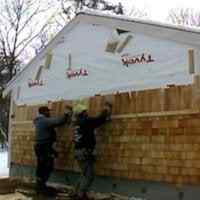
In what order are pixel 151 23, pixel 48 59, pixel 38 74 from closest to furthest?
pixel 151 23 → pixel 48 59 → pixel 38 74

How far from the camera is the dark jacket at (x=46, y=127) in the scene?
457 inches

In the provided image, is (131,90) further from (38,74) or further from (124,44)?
(38,74)

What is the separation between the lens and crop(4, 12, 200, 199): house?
354 inches

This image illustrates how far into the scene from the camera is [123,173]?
10258mm

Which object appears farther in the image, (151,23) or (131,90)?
(131,90)

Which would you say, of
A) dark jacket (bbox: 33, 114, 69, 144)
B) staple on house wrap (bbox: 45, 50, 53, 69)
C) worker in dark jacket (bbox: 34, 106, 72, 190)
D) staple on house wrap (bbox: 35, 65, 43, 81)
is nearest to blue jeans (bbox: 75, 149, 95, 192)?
dark jacket (bbox: 33, 114, 69, 144)

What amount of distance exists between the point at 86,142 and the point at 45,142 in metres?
1.71

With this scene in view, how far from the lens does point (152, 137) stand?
960 centimetres

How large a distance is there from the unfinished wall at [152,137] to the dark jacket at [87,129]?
31cm

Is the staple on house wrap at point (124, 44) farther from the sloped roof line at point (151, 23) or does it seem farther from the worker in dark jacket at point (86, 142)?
the worker in dark jacket at point (86, 142)

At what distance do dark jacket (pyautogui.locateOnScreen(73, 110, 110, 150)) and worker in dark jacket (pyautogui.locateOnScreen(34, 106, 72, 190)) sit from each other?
3.88ft

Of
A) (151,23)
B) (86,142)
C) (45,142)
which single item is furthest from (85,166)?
(151,23)

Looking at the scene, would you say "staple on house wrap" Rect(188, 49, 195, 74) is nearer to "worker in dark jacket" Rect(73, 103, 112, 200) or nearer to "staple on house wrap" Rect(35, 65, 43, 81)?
"worker in dark jacket" Rect(73, 103, 112, 200)

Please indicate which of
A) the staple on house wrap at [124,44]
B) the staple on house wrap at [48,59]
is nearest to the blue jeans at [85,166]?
the staple on house wrap at [124,44]
